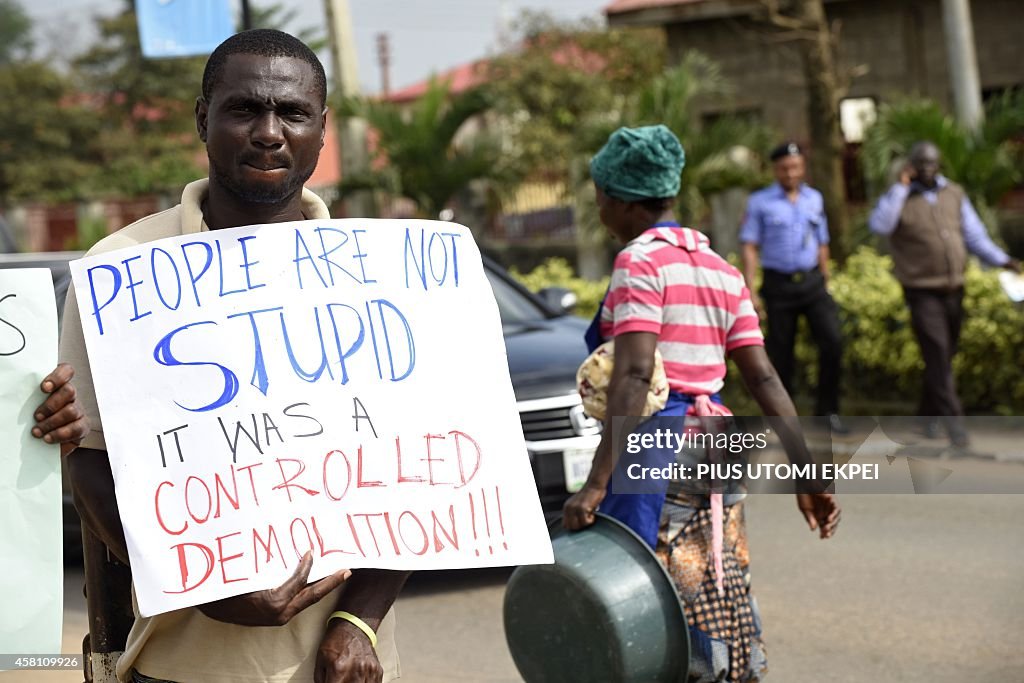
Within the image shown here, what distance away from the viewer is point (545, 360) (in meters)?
6.81

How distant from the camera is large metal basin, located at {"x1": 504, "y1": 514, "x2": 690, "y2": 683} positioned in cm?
347

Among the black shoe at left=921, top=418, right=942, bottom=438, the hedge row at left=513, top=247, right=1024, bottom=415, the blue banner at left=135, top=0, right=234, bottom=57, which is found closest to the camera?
the black shoe at left=921, top=418, right=942, bottom=438

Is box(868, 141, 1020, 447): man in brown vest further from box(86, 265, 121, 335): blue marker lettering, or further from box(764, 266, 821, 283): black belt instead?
box(86, 265, 121, 335): blue marker lettering

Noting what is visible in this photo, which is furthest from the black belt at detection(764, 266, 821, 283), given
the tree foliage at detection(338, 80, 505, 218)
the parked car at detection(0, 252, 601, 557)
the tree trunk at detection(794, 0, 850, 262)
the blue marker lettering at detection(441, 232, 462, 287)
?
the tree foliage at detection(338, 80, 505, 218)

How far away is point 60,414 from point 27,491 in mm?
172

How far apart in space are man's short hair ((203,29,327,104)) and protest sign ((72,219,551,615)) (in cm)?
25

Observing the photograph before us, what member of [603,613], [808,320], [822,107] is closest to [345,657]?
[603,613]

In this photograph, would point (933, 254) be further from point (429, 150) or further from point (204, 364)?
point (429, 150)

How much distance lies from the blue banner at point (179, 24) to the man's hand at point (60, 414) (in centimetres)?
1026

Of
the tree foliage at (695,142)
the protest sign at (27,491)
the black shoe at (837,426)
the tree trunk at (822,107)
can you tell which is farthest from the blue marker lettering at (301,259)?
the tree foliage at (695,142)

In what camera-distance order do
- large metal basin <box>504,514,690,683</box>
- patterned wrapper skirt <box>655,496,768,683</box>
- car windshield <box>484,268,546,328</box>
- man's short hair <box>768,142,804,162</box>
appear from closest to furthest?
large metal basin <box>504,514,690,683</box>
patterned wrapper skirt <box>655,496,768,683</box>
car windshield <box>484,268,546,328</box>
man's short hair <box>768,142,804,162</box>

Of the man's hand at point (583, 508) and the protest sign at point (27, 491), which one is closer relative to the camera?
the protest sign at point (27, 491)

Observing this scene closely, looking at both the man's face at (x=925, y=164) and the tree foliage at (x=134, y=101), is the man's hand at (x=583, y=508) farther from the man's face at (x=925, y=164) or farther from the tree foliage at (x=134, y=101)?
the tree foliage at (x=134, y=101)

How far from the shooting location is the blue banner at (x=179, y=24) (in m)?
11.9
